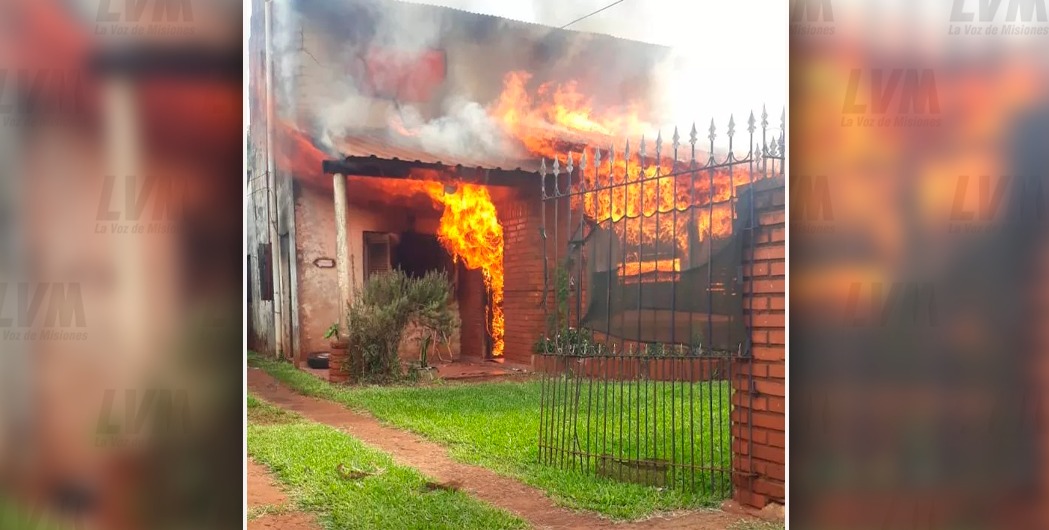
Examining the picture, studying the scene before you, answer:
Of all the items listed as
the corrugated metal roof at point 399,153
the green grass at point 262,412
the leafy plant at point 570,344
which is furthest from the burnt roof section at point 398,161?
the green grass at point 262,412

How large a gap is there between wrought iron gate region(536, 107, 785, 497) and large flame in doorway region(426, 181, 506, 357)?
7.7 inches

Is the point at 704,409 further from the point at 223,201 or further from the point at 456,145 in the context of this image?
the point at 223,201

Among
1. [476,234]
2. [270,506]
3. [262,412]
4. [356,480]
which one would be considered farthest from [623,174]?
[270,506]

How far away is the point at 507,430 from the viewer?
277 cm

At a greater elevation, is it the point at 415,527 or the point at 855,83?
the point at 855,83

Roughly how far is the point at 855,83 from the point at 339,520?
9.05ft

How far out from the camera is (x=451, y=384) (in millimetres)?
2746

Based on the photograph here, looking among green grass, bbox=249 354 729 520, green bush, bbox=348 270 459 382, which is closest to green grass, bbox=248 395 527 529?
green grass, bbox=249 354 729 520

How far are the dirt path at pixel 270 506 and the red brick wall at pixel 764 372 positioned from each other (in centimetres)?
174

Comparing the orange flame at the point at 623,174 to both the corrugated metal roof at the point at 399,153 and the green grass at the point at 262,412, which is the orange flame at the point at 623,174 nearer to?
the corrugated metal roof at the point at 399,153

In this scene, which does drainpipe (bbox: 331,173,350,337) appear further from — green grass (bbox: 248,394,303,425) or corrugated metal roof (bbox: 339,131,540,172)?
green grass (bbox: 248,394,303,425)

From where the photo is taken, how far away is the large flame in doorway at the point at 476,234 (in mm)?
2668

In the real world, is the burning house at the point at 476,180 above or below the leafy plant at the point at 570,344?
above

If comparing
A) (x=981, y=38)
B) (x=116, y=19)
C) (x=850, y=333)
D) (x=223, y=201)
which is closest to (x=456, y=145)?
(x=223, y=201)
